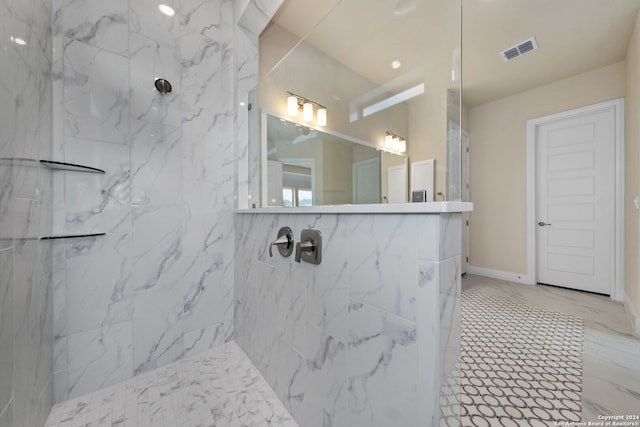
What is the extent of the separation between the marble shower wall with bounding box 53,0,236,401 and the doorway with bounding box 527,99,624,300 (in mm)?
3908

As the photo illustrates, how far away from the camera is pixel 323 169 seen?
1.47m

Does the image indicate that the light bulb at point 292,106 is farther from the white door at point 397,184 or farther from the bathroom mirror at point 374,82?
the white door at point 397,184

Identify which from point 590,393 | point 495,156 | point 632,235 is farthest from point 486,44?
point 590,393

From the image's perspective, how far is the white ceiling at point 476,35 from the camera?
3.03 feet

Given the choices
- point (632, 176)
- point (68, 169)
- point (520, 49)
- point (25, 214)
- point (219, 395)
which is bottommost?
point (219, 395)

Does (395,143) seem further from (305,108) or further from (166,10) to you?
(166,10)

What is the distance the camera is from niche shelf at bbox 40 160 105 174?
1.10 m

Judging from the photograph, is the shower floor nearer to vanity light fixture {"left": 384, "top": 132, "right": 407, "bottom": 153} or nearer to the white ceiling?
vanity light fixture {"left": 384, "top": 132, "right": 407, "bottom": 153}

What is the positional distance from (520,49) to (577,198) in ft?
6.37

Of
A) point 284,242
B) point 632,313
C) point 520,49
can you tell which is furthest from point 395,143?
point 632,313

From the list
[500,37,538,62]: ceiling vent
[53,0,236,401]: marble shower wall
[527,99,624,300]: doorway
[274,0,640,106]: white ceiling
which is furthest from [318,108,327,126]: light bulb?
[527,99,624,300]: doorway

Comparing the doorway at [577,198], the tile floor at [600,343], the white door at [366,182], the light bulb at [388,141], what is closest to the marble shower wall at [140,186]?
the white door at [366,182]

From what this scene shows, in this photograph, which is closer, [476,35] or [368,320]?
[368,320]

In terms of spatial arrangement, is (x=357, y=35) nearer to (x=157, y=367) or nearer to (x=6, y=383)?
(x=6, y=383)
